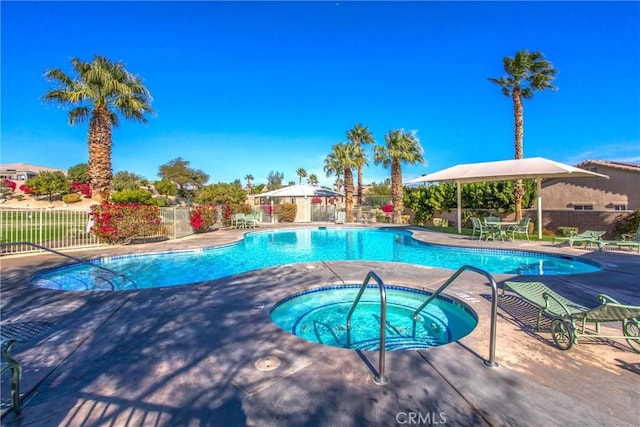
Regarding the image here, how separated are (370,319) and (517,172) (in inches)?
392

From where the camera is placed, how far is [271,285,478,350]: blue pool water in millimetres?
4281

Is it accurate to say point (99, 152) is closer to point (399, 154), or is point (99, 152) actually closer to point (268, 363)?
point (268, 363)

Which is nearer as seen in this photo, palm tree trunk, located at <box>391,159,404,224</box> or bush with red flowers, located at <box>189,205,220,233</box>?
bush with red flowers, located at <box>189,205,220,233</box>

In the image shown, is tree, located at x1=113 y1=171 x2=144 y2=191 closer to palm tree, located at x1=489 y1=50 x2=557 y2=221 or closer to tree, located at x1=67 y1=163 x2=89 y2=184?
tree, located at x1=67 y1=163 x2=89 y2=184

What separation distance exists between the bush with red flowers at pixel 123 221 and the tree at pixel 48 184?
3729cm

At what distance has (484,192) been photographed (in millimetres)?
17312

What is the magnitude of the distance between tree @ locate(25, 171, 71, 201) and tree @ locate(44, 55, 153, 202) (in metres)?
35.6

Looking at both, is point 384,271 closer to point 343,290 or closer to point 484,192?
point 343,290

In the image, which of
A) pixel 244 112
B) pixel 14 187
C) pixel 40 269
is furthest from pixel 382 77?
pixel 14 187

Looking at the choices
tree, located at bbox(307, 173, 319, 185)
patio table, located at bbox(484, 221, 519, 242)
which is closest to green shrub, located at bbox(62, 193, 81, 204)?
tree, located at bbox(307, 173, 319, 185)

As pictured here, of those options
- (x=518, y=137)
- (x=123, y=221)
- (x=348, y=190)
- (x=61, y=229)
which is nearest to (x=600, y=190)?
(x=518, y=137)

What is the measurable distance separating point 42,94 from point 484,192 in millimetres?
20588
